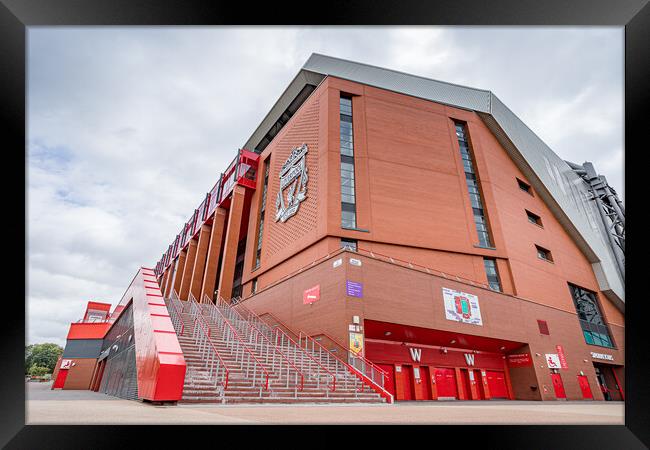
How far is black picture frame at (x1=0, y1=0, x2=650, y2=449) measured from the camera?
1854 mm

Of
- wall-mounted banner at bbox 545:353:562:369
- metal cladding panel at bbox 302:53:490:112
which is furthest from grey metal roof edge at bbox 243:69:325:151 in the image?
wall-mounted banner at bbox 545:353:562:369

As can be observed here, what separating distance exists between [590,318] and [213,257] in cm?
3172

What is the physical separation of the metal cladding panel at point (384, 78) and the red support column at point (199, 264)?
69.8 ft

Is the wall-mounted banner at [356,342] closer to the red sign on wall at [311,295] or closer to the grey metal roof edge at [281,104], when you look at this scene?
the red sign on wall at [311,295]

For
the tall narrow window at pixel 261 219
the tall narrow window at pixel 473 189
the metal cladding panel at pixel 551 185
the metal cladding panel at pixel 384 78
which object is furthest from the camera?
the metal cladding panel at pixel 551 185

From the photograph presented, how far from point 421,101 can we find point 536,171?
38.8ft

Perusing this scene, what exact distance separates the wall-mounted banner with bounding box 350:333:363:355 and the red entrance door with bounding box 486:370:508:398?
1020 cm

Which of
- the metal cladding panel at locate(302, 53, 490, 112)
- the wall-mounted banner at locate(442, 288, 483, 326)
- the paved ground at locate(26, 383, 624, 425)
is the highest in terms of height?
the metal cladding panel at locate(302, 53, 490, 112)

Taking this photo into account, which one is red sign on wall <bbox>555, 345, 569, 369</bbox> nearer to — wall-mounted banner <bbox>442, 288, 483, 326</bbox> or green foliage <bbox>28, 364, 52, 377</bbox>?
wall-mounted banner <bbox>442, 288, 483, 326</bbox>

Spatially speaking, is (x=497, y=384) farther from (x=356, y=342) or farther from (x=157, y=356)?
(x=157, y=356)

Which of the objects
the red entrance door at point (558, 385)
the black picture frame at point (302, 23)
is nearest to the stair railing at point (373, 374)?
the black picture frame at point (302, 23)

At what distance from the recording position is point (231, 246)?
30.4 metres

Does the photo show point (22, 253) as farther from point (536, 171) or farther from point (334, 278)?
point (536, 171)

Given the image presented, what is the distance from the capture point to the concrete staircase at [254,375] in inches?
342
